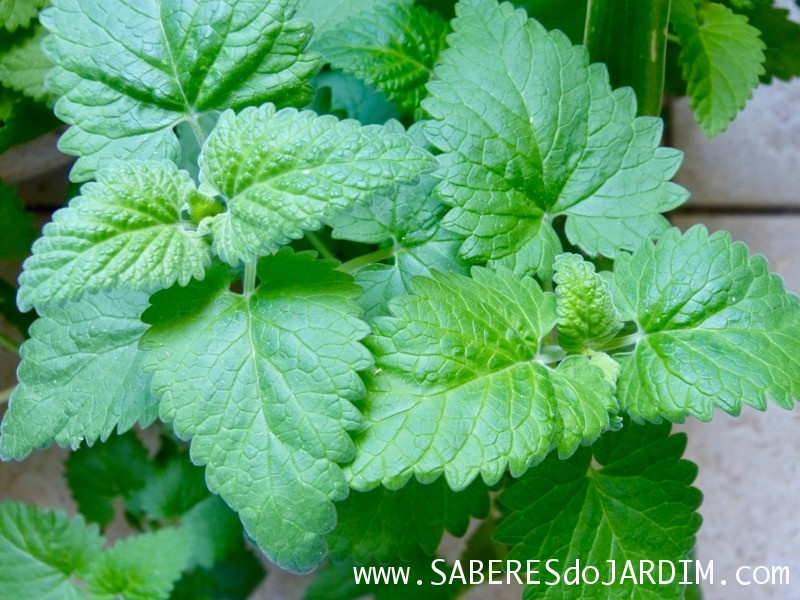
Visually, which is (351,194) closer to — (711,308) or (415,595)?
(711,308)

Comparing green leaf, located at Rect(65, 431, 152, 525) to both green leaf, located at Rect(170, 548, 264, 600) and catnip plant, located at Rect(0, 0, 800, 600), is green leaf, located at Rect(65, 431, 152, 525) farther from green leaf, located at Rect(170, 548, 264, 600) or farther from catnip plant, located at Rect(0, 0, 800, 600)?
catnip plant, located at Rect(0, 0, 800, 600)

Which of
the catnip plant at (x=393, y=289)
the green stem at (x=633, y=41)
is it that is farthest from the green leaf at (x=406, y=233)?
the green stem at (x=633, y=41)

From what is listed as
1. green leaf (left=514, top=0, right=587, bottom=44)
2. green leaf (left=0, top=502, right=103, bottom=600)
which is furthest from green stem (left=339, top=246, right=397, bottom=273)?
green leaf (left=0, top=502, right=103, bottom=600)

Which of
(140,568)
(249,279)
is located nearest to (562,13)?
(249,279)

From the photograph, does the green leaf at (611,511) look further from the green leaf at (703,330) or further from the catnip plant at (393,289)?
the green leaf at (703,330)

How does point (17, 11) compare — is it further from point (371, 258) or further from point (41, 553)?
point (41, 553)

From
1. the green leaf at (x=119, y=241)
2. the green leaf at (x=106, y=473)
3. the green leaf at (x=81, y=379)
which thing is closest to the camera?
the green leaf at (x=119, y=241)

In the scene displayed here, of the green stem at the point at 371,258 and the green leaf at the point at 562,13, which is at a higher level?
the green leaf at the point at 562,13
